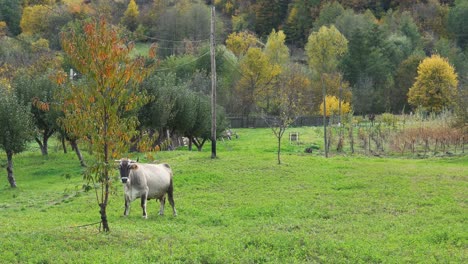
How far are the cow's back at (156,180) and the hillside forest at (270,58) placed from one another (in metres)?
16.1

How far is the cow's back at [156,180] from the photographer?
1992 cm

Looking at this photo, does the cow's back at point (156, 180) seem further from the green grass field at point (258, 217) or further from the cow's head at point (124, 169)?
the cow's head at point (124, 169)

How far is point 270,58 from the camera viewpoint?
328 ft

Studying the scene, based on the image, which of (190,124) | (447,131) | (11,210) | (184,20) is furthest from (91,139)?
(184,20)

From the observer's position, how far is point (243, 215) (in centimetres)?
1978

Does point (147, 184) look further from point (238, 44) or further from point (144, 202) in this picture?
point (238, 44)

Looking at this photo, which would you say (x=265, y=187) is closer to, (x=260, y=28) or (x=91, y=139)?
(x=91, y=139)

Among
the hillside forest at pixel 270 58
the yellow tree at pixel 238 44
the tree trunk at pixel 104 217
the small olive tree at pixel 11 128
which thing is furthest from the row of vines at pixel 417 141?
the yellow tree at pixel 238 44

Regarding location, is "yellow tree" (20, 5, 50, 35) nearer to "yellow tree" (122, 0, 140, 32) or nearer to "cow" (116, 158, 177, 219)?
"yellow tree" (122, 0, 140, 32)

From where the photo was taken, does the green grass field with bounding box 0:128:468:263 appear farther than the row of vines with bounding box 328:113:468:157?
No

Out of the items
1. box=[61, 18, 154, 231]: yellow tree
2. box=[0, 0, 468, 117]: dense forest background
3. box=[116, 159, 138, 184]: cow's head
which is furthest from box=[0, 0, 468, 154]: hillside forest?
box=[61, 18, 154, 231]: yellow tree

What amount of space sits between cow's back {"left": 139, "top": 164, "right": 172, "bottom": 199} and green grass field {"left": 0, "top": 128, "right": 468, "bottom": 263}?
2.75ft

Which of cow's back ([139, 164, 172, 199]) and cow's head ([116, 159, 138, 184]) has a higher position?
cow's head ([116, 159, 138, 184])

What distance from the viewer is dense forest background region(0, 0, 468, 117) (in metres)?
86.9
